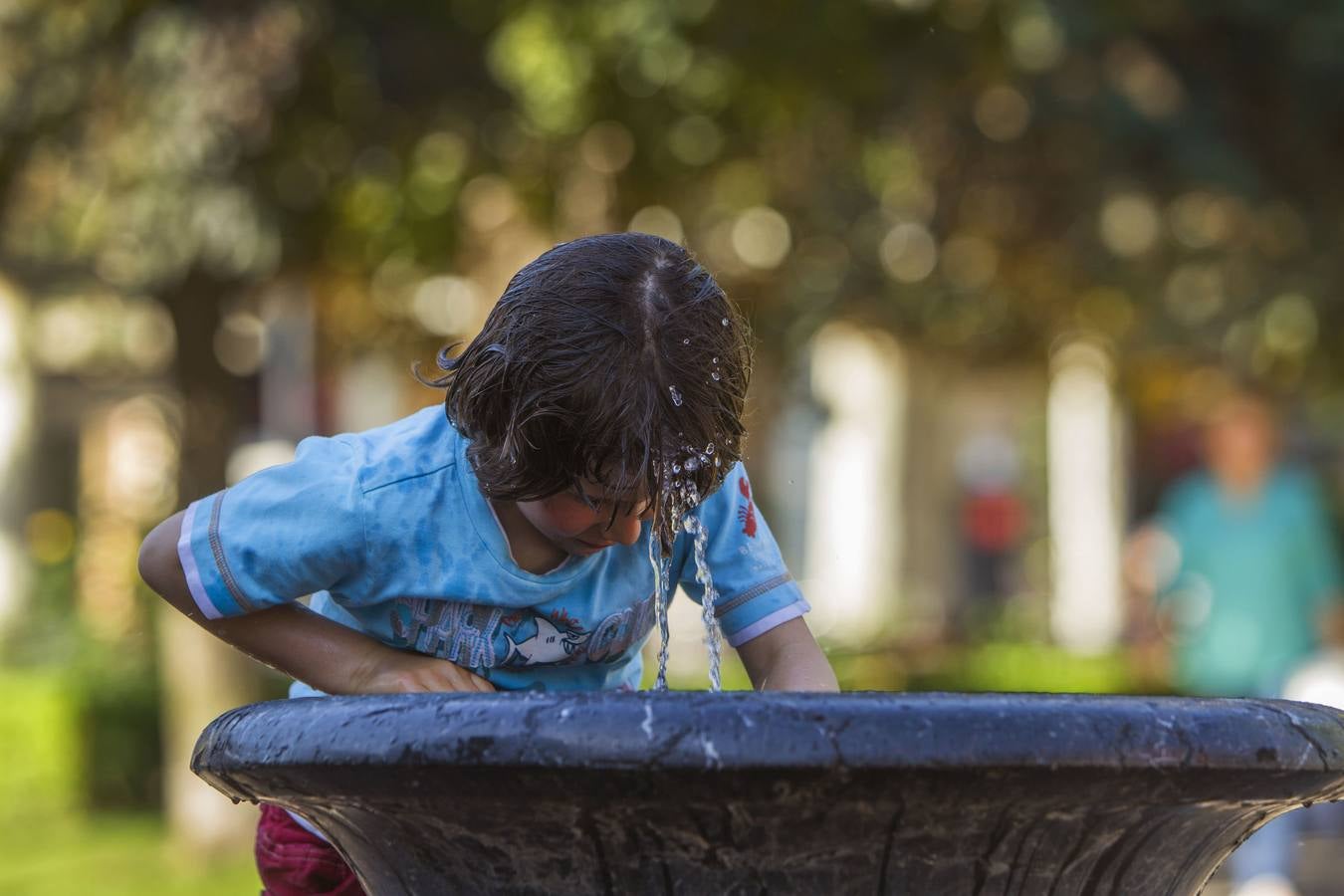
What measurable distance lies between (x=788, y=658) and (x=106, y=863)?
6.92m

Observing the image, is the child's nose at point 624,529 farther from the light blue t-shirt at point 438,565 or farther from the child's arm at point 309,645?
the child's arm at point 309,645

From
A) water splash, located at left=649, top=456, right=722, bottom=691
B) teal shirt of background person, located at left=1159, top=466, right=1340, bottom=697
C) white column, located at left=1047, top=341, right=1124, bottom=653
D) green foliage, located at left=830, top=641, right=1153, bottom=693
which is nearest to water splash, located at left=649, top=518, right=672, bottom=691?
water splash, located at left=649, top=456, right=722, bottom=691

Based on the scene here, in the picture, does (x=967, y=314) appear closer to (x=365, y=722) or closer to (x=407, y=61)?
(x=407, y=61)

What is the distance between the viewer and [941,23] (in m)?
9.34

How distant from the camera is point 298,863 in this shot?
2.66m

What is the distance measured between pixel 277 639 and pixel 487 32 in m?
6.74

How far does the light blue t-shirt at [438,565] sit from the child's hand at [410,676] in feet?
0.25

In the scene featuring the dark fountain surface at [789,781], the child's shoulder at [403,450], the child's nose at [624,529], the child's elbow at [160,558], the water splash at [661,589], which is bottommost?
the dark fountain surface at [789,781]

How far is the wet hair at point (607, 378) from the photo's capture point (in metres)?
2.14

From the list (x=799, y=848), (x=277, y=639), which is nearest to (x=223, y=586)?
(x=277, y=639)

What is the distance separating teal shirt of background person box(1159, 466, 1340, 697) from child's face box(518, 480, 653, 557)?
5082 millimetres

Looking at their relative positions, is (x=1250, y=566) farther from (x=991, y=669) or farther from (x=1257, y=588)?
(x=991, y=669)

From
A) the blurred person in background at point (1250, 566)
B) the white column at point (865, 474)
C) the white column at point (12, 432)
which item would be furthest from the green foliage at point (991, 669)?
the white column at point (12, 432)

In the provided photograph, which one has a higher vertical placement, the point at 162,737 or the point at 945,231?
the point at 945,231
